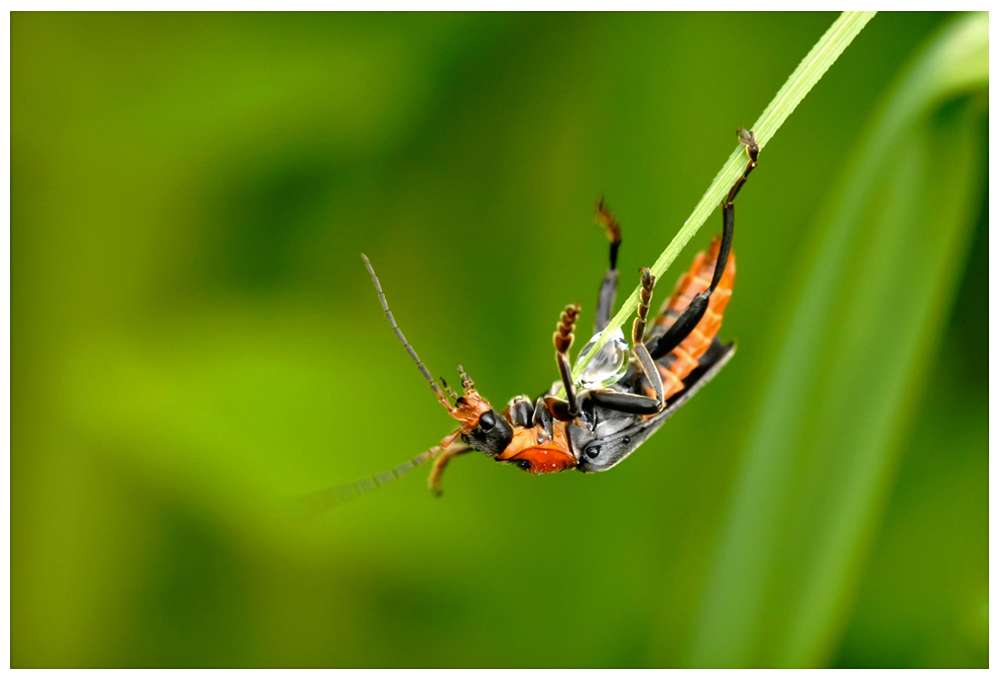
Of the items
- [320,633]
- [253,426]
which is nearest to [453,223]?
[253,426]

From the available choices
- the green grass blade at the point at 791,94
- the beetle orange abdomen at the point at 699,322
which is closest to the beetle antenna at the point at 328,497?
the beetle orange abdomen at the point at 699,322

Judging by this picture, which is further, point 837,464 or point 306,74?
point 306,74

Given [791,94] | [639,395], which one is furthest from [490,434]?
[791,94]

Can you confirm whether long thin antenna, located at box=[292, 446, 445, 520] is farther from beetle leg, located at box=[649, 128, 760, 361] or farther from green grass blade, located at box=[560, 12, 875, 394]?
green grass blade, located at box=[560, 12, 875, 394]

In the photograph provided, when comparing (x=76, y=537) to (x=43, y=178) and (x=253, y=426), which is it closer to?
(x=253, y=426)

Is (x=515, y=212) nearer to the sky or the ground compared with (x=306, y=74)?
nearer to the ground

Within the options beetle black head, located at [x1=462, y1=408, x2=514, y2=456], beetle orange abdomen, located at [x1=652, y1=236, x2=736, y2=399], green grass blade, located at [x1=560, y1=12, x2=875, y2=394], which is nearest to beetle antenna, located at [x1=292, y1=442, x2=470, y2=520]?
beetle black head, located at [x1=462, y1=408, x2=514, y2=456]
